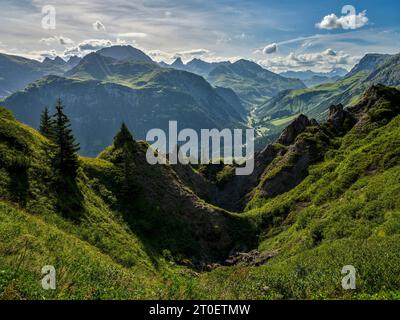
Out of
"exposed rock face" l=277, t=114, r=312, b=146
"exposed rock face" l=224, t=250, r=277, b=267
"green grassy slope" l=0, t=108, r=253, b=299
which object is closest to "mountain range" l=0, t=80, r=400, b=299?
"green grassy slope" l=0, t=108, r=253, b=299

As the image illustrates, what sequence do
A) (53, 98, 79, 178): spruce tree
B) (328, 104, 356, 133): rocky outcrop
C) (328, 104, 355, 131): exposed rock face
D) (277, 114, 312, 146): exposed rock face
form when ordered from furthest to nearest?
(277, 114, 312, 146): exposed rock face → (328, 104, 355, 131): exposed rock face → (328, 104, 356, 133): rocky outcrop → (53, 98, 79, 178): spruce tree

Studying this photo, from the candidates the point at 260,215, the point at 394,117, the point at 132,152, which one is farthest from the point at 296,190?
the point at 132,152

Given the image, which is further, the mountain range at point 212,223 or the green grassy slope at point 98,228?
the mountain range at point 212,223

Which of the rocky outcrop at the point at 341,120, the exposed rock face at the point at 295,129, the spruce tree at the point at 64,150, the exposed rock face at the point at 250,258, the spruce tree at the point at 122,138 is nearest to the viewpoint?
the spruce tree at the point at 64,150

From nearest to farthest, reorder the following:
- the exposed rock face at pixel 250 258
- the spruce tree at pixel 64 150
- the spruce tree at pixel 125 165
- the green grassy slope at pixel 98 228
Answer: the green grassy slope at pixel 98 228 → the spruce tree at pixel 64 150 → the exposed rock face at pixel 250 258 → the spruce tree at pixel 125 165

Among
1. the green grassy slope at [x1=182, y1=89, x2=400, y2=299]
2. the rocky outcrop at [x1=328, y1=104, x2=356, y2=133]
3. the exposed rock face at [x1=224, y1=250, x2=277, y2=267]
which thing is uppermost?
the rocky outcrop at [x1=328, y1=104, x2=356, y2=133]

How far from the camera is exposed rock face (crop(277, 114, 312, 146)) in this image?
127 meters

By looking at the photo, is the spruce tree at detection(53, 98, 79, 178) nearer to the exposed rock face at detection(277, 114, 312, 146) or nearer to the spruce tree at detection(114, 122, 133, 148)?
the spruce tree at detection(114, 122, 133, 148)

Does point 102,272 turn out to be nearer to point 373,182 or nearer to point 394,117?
point 373,182

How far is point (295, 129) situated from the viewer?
128 meters

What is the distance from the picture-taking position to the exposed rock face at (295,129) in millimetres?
126562

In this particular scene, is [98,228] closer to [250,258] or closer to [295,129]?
[250,258]

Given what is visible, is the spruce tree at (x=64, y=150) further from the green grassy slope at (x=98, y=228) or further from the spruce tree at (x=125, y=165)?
the spruce tree at (x=125, y=165)

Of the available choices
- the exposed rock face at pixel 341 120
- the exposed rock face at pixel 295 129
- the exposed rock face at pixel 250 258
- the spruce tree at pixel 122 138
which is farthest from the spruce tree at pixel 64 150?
the exposed rock face at pixel 341 120
